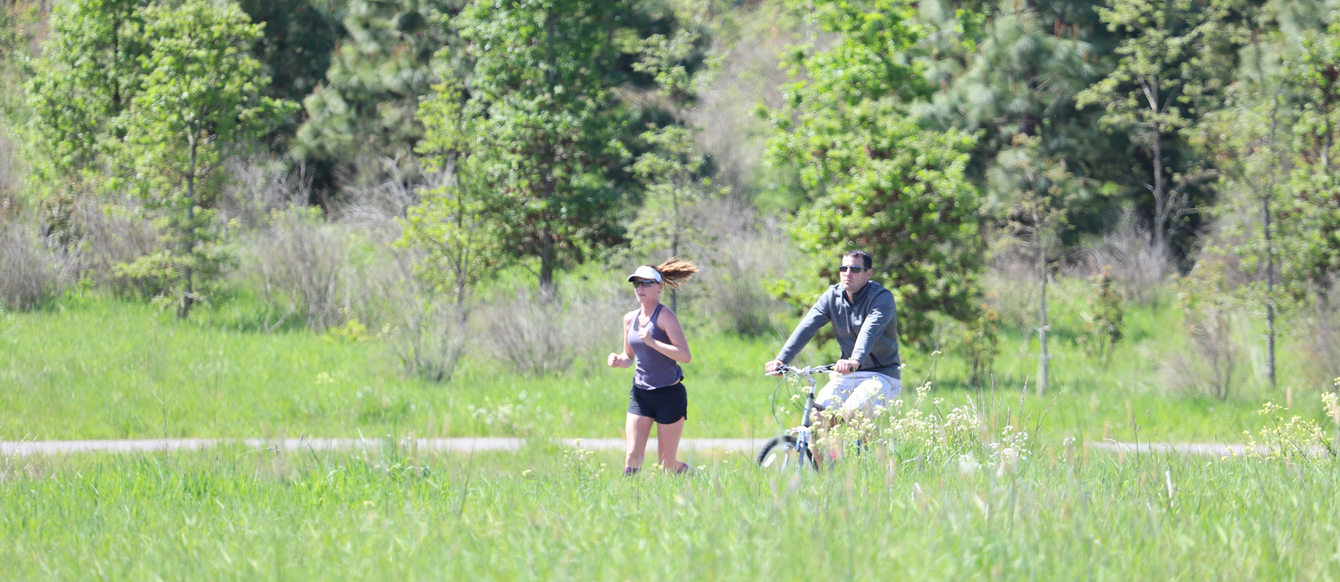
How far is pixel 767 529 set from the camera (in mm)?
3916

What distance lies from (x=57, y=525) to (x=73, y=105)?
56.5 ft

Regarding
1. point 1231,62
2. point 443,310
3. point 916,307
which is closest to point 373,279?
point 443,310

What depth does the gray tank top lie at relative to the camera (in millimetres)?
7785

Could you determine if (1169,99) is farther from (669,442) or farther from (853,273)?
(669,442)

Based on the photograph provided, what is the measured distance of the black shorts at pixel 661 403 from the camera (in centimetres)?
780

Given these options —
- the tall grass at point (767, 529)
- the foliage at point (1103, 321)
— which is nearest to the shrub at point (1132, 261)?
the foliage at point (1103, 321)

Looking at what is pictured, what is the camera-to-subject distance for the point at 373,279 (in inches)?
782

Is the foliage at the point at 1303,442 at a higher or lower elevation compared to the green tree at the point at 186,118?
lower

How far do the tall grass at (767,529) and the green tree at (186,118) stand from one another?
1289cm

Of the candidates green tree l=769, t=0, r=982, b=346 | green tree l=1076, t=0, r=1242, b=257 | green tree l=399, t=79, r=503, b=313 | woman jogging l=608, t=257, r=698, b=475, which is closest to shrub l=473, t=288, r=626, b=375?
green tree l=399, t=79, r=503, b=313

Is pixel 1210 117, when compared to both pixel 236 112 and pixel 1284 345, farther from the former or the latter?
pixel 236 112

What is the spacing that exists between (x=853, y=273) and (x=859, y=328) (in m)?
0.38

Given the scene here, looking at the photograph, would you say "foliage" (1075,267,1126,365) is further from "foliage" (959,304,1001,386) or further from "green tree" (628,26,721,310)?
"green tree" (628,26,721,310)

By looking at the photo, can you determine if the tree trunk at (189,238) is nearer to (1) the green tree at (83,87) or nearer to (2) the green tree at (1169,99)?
(1) the green tree at (83,87)
